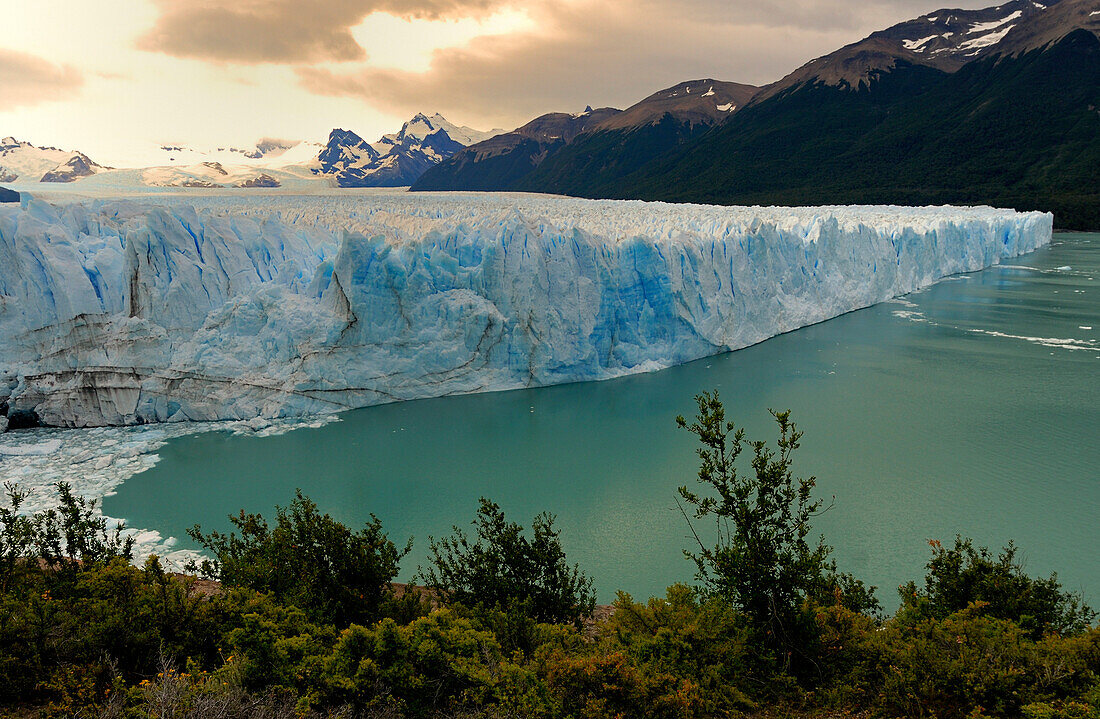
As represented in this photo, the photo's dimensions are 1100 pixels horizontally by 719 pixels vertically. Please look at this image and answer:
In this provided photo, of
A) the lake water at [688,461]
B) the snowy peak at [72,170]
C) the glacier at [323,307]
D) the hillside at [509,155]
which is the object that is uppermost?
the hillside at [509,155]

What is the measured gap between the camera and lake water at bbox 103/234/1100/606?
6.73 meters

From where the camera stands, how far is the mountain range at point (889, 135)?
45031 mm

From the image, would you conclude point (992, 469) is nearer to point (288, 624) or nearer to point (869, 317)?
point (288, 624)

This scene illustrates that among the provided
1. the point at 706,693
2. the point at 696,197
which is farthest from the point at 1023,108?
the point at 706,693

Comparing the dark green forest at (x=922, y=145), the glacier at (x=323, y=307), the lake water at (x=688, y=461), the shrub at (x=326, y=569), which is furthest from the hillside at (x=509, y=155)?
the shrub at (x=326, y=569)

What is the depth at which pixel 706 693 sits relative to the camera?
3582 millimetres

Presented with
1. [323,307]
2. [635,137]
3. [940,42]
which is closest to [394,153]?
[635,137]

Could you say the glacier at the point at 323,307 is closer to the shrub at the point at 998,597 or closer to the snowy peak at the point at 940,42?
the shrub at the point at 998,597

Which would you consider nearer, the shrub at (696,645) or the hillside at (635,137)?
the shrub at (696,645)

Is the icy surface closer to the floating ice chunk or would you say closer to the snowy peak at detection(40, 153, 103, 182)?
the floating ice chunk

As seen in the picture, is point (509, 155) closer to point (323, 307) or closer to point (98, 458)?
point (323, 307)

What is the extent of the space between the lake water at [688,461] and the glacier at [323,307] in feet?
2.42

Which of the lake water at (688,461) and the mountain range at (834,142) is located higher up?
the mountain range at (834,142)

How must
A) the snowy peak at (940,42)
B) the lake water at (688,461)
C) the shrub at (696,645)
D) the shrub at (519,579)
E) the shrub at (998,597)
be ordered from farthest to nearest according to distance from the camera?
1. the snowy peak at (940,42)
2. the lake water at (688,461)
3. the shrub at (519,579)
4. the shrub at (998,597)
5. the shrub at (696,645)
